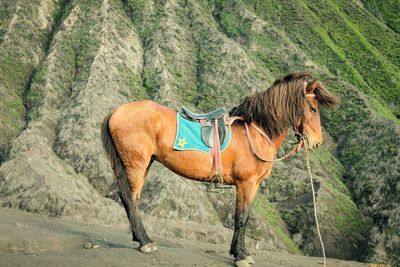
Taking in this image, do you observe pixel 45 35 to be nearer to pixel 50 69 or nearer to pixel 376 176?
pixel 50 69

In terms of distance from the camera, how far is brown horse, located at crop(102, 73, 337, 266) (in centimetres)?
807

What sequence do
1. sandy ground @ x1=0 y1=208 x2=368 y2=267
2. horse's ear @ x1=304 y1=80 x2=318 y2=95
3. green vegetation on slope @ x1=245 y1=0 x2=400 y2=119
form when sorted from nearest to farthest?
1. sandy ground @ x1=0 y1=208 x2=368 y2=267
2. horse's ear @ x1=304 y1=80 x2=318 y2=95
3. green vegetation on slope @ x1=245 y1=0 x2=400 y2=119

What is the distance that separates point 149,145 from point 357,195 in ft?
79.0

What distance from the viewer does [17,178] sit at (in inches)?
741

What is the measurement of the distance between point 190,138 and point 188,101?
74.4 ft

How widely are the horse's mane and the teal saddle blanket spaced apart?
2.26 feet

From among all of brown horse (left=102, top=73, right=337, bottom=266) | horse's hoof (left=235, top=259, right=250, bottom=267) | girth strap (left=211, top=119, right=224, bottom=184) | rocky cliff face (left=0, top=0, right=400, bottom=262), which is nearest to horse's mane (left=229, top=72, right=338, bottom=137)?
brown horse (left=102, top=73, right=337, bottom=266)

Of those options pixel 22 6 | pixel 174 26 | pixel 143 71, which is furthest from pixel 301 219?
pixel 22 6

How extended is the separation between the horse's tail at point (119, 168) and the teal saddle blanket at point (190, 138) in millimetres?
1049

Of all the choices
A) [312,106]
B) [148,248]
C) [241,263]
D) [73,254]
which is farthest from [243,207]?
[73,254]

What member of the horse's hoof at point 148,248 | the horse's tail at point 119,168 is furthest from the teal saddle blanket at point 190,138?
the horse's hoof at point 148,248

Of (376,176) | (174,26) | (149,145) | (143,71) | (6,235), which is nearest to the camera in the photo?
(6,235)

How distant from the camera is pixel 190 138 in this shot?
816 cm

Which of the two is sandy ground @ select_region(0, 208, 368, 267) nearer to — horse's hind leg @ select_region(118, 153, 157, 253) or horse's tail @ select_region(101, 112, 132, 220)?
horse's hind leg @ select_region(118, 153, 157, 253)
